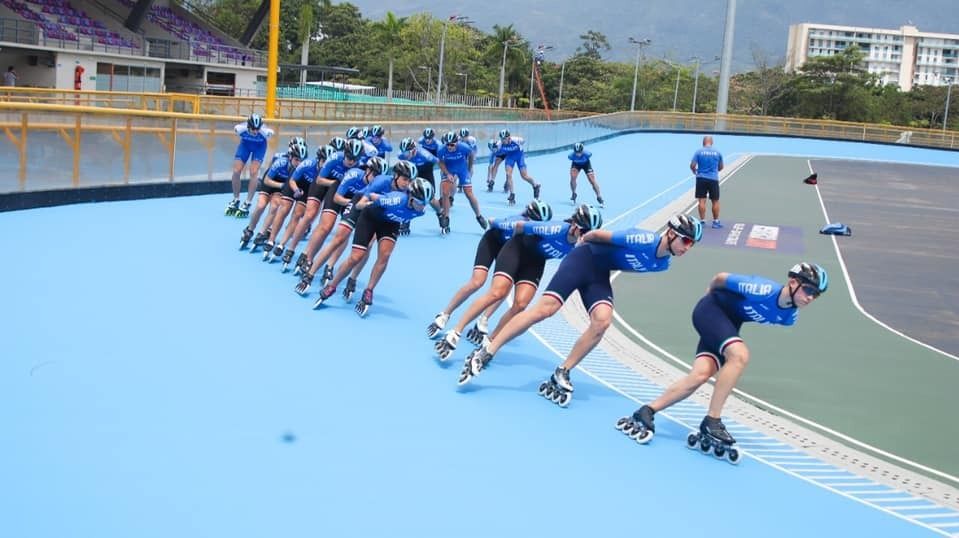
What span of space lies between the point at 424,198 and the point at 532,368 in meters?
2.12

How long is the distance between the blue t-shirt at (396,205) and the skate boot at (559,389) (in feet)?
9.34

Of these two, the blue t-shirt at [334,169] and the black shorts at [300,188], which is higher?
the blue t-shirt at [334,169]

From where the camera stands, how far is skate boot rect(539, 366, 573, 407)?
8.79m

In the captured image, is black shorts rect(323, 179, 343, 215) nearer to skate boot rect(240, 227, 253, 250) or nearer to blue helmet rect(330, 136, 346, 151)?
blue helmet rect(330, 136, 346, 151)

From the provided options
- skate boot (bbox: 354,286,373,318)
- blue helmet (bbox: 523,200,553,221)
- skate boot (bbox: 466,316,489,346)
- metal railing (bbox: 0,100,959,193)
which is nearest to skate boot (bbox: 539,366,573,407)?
blue helmet (bbox: 523,200,553,221)

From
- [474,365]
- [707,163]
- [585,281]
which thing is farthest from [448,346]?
[707,163]

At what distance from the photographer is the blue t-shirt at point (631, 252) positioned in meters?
8.25

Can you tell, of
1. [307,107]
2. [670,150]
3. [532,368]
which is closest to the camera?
[532,368]

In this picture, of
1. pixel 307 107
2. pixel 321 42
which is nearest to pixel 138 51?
pixel 307 107

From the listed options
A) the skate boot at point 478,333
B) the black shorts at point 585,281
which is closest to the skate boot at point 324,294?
the skate boot at point 478,333

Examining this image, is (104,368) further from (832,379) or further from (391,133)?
(391,133)

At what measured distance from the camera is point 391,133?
26578 mm

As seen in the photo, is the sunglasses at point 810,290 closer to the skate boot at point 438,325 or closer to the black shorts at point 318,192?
the skate boot at point 438,325

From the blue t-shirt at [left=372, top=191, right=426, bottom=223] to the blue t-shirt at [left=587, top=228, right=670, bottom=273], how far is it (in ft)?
9.29
